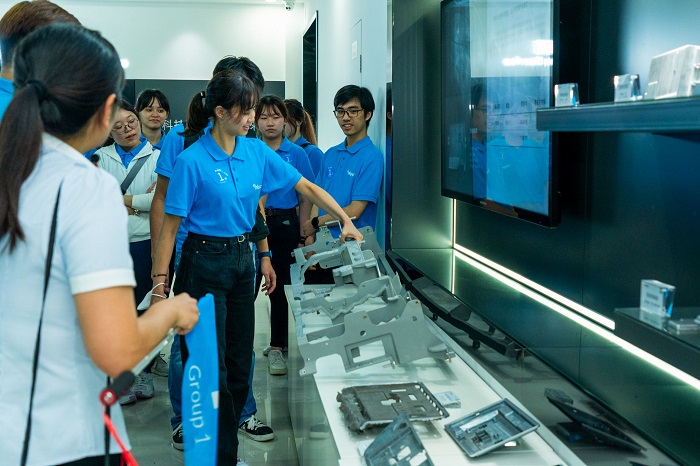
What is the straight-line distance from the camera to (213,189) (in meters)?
2.88

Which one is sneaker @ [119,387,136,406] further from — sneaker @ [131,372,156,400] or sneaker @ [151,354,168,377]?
sneaker @ [151,354,168,377]

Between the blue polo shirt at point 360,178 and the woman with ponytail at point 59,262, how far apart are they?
2.82 metres

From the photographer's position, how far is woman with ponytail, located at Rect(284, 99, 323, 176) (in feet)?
17.6

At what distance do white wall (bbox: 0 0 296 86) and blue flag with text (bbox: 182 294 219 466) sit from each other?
10661 mm

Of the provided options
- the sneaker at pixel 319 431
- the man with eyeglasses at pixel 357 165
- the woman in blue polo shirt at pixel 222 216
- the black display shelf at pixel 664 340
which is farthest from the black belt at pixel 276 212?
the black display shelf at pixel 664 340

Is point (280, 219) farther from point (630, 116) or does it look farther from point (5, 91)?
point (630, 116)

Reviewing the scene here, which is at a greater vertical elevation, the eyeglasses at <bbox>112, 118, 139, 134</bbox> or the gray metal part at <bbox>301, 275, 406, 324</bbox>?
the eyeglasses at <bbox>112, 118, 139, 134</bbox>

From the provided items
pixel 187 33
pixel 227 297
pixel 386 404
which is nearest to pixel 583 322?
pixel 386 404

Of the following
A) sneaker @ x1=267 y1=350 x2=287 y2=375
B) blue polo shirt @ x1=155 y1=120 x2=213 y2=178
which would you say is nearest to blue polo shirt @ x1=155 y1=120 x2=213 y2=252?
blue polo shirt @ x1=155 y1=120 x2=213 y2=178

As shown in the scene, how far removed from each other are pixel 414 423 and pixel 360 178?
2.26m

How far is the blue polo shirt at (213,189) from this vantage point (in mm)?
2871

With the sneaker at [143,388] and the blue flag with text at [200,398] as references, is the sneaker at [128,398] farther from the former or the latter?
the blue flag with text at [200,398]

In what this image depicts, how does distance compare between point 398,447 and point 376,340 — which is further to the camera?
point 376,340

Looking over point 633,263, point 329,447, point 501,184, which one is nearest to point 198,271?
point 329,447
